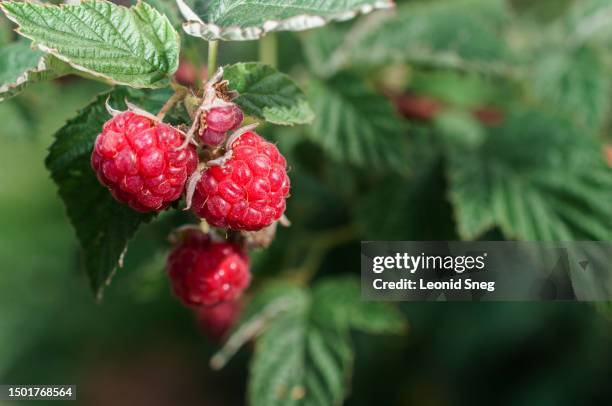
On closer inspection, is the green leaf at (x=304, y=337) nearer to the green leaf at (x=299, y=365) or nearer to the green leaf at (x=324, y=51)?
the green leaf at (x=299, y=365)

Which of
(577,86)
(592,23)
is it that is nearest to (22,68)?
(577,86)

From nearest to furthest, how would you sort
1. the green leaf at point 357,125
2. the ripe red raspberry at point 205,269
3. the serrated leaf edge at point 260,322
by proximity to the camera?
the ripe red raspberry at point 205,269
the green leaf at point 357,125
the serrated leaf edge at point 260,322

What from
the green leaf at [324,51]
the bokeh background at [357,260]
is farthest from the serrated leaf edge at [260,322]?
the green leaf at [324,51]

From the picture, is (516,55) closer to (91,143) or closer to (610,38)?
(610,38)

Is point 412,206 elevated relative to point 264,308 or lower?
elevated

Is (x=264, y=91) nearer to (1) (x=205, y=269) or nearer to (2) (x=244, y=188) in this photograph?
(2) (x=244, y=188)

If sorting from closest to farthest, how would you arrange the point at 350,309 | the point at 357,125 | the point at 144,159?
→ the point at 144,159, the point at 357,125, the point at 350,309

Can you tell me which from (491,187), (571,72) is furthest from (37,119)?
(571,72)
